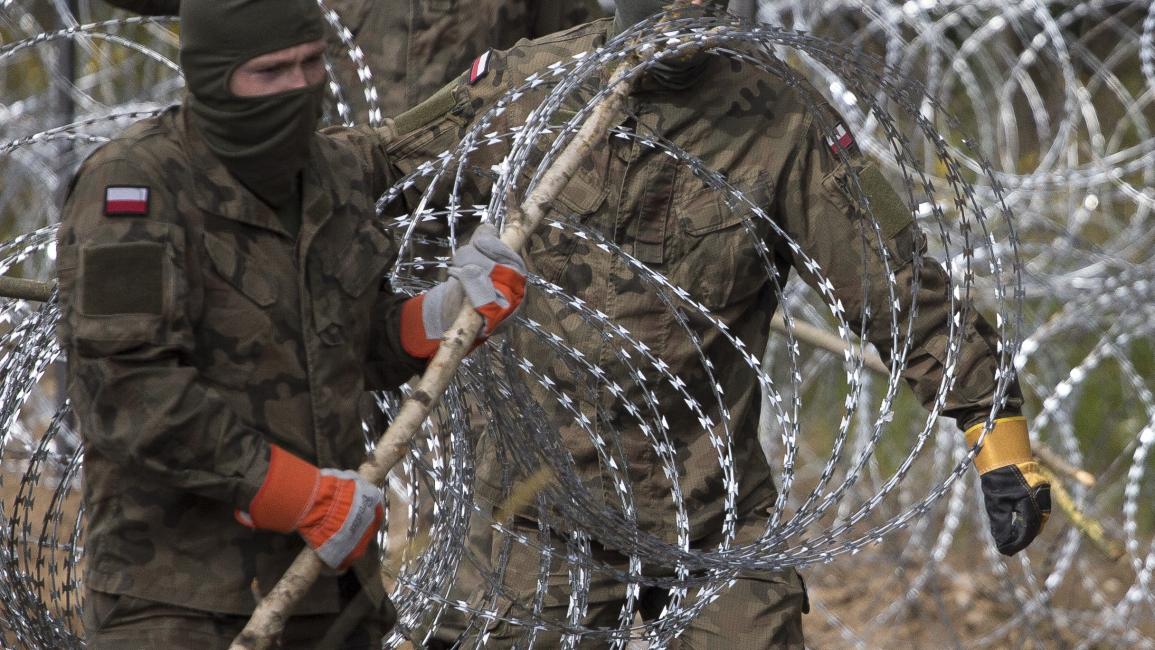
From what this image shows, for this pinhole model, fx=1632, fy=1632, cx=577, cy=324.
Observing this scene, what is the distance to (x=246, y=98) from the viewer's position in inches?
114

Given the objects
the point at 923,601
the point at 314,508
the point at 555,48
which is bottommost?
the point at 923,601

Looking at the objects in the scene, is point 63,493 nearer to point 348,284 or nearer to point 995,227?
point 348,284

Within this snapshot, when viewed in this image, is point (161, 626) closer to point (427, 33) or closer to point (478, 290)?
point (478, 290)

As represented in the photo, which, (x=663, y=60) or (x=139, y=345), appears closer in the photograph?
(x=139, y=345)

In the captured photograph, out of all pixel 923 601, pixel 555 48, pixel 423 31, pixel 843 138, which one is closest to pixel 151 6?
pixel 423 31

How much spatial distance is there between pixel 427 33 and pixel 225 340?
255cm

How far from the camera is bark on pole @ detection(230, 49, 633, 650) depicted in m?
2.82

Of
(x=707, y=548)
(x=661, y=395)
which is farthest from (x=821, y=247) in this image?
(x=707, y=548)

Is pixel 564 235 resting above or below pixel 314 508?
below

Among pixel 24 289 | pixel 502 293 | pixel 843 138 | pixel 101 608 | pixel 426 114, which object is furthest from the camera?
pixel 426 114

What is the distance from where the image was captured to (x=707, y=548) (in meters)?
4.17

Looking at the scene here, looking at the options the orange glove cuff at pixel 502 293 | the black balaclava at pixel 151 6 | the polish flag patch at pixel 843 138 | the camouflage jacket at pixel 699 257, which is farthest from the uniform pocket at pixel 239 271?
the black balaclava at pixel 151 6

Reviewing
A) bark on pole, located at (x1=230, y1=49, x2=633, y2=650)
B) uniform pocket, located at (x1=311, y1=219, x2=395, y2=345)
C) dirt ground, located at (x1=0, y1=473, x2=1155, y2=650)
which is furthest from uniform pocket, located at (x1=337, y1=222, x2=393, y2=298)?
dirt ground, located at (x1=0, y1=473, x2=1155, y2=650)

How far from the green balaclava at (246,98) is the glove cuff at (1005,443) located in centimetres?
194
